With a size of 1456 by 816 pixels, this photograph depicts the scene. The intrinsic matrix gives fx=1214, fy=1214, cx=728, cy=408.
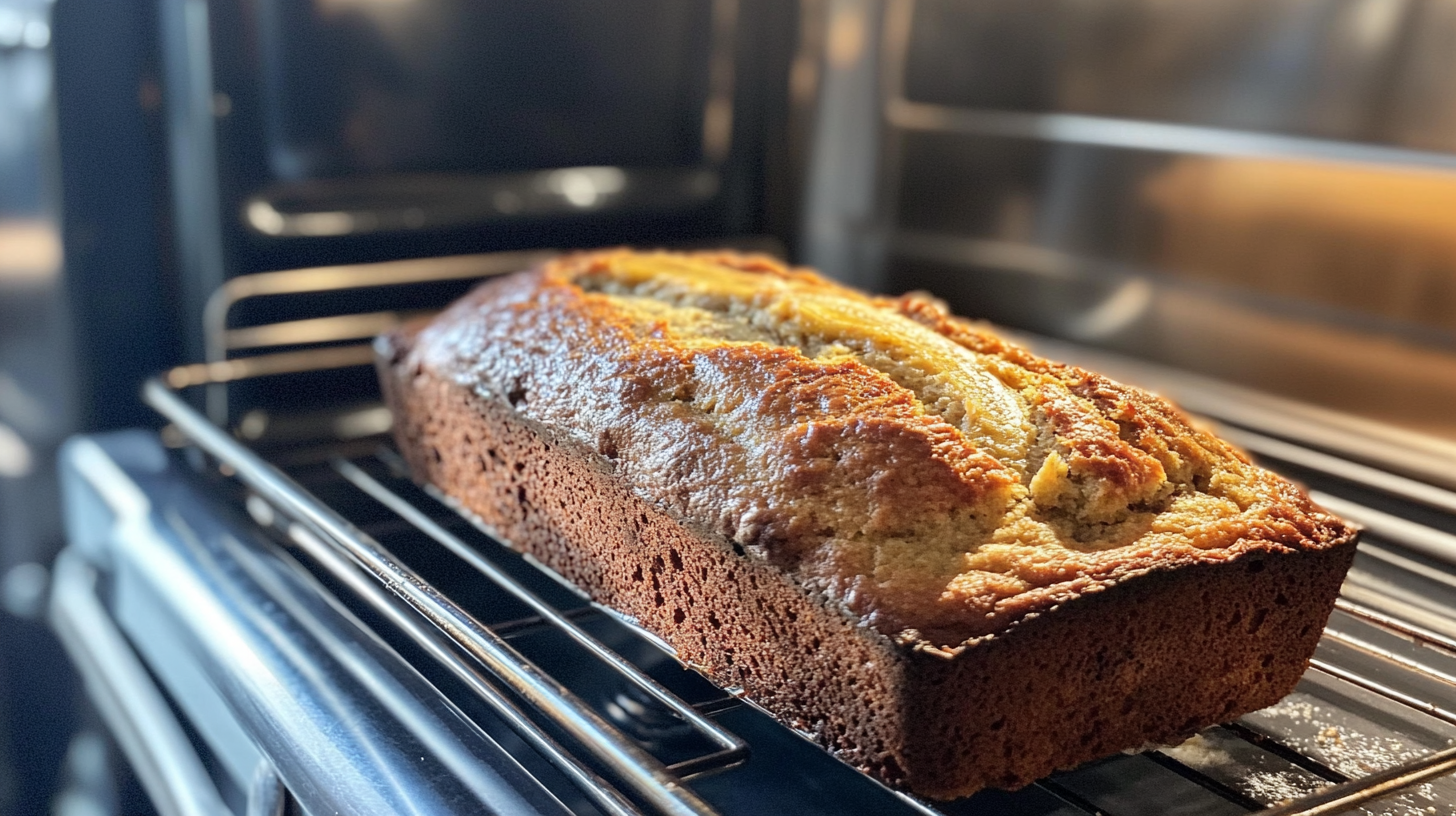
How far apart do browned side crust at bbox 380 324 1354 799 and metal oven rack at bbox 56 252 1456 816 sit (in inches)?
0.9

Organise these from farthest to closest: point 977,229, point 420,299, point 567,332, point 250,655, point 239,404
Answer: point 977,229, point 420,299, point 239,404, point 567,332, point 250,655

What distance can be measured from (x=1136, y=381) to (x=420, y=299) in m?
0.97

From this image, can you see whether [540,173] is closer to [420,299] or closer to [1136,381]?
[420,299]

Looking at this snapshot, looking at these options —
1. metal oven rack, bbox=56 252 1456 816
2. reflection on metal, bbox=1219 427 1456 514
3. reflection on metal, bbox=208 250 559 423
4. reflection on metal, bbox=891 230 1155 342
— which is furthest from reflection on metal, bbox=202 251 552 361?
reflection on metal, bbox=1219 427 1456 514

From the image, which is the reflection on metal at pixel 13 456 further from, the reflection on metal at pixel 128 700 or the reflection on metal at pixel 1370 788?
the reflection on metal at pixel 1370 788

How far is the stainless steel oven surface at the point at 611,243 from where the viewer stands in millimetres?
842

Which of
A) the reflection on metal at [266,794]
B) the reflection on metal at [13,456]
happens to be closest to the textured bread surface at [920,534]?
the reflection on metal at [266,794]

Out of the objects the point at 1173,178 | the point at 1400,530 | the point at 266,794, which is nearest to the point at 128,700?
the point at 266,794

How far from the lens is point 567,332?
1.13m

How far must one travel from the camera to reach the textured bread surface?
76 cm

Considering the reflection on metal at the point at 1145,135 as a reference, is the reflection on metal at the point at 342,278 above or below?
below

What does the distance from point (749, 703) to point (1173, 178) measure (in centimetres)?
101

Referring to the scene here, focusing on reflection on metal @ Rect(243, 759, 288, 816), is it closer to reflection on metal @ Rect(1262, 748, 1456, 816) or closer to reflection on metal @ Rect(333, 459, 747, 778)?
reflection on metal @ Rect(333, 459, 747, 778)

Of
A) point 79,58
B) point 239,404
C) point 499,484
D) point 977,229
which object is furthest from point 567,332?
point 977,229
